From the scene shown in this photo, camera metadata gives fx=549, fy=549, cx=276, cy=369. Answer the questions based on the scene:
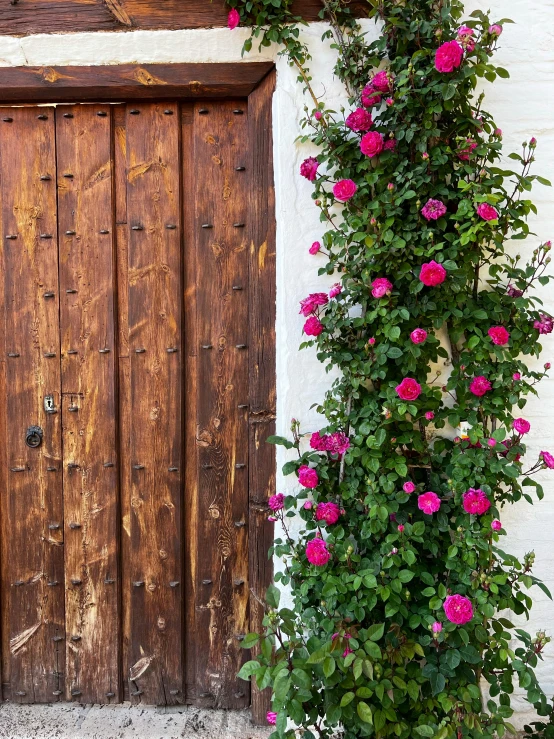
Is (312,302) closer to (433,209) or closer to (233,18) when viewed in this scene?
(433,209)

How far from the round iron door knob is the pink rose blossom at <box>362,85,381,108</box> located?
59.6 inches

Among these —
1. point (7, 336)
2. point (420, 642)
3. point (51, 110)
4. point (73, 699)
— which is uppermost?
point (51, 110)

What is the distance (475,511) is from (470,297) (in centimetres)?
63

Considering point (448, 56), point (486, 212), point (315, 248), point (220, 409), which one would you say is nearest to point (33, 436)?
point (220, 409)

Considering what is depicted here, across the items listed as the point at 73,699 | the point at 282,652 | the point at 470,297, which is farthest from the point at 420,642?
the point at 73,699

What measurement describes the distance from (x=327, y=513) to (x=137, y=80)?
1477 millimetres

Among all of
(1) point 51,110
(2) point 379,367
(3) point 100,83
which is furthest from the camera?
(1) point 51,110

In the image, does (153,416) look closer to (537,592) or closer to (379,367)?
(379,367)

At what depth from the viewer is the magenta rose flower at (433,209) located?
5.14 feet

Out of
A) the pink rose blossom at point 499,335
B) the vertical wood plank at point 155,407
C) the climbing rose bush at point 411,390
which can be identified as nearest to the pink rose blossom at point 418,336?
the climbing rose bush at point 411,390

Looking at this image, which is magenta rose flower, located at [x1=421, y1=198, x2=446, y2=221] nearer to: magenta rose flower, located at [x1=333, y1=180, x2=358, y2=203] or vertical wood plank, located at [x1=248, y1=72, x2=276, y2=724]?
magenta rose flower, located at [x1=333, y1=180, x2=358, y2=203]

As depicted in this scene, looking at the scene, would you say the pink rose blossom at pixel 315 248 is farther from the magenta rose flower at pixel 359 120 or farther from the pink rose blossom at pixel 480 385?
the pink rose blossom at pixel 480 385

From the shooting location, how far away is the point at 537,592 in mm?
1795

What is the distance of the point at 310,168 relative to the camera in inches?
64.9
